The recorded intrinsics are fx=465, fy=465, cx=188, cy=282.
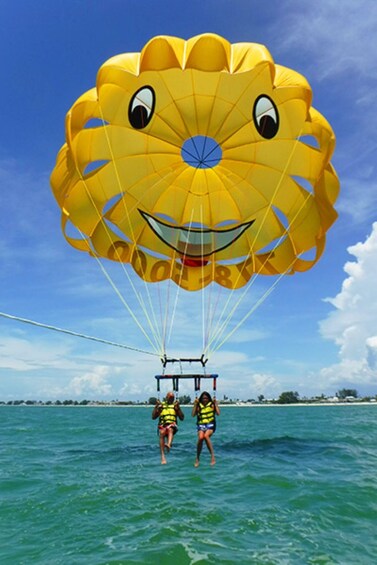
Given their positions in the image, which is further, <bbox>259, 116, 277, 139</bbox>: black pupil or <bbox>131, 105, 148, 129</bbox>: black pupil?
<bbox>259, 116, 277, 139</bbox>: black pupil

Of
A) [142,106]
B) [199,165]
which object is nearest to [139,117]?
[142,106]

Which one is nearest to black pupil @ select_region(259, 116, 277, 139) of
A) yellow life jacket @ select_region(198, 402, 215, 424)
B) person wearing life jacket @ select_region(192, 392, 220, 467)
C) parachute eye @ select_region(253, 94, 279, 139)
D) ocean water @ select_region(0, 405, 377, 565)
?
parachute eye @ select_region(253, 94, 279, 139)

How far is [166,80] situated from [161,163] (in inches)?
81.2

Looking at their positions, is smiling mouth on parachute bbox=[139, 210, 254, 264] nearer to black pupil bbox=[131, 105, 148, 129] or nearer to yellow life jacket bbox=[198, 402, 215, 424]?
black pupil bbox=[131, 105, 148, 129]

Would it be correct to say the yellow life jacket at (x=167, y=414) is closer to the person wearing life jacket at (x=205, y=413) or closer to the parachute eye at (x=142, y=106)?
the person wearing life jacket at (x=205, y=413)

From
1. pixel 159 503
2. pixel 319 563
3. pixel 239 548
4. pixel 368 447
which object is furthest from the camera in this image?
pixel 368 447

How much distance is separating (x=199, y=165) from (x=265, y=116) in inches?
85.2

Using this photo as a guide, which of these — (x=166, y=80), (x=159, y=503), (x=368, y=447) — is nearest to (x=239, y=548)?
(x=159, y=503)

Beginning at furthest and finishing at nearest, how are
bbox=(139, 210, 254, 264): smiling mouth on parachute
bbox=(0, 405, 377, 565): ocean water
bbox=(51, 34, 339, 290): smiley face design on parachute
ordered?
bbox=(139, 210, 254, 264): smiling mouth on parachute, bbox=(51, 34, 339, 290): smiley face design on parachute, bbox=(0, 405, 377, 565): ocean water

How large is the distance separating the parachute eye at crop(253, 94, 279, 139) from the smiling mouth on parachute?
8.49ft

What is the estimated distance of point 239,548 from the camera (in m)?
6.19

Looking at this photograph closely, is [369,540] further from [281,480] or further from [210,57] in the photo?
[210,57]

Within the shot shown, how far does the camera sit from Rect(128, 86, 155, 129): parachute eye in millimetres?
9633

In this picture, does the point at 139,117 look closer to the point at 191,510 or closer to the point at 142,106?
the point at 142,106
